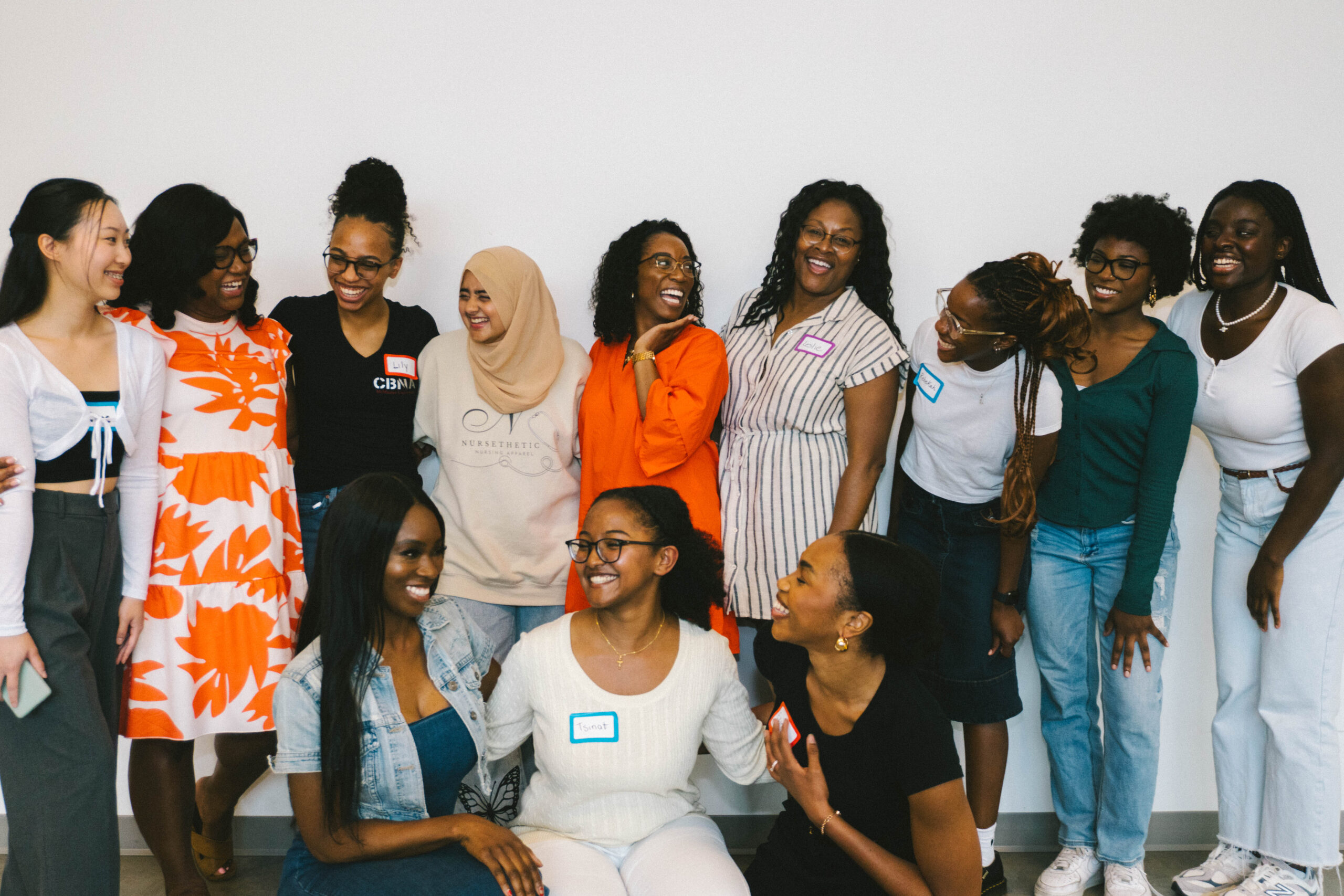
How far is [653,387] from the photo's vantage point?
98.9 inches

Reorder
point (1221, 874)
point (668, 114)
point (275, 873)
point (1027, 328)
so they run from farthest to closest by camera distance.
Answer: point (668, 114) < point (275, 873) < point (1221, 874) < point (1027, 328)

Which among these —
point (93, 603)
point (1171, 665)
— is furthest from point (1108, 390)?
point (93, 603)

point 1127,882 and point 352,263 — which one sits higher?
point 352,263

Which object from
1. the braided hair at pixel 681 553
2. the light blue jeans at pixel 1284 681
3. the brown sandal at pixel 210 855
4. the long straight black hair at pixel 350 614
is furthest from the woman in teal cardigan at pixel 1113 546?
the brown sandal at pixel 210 855

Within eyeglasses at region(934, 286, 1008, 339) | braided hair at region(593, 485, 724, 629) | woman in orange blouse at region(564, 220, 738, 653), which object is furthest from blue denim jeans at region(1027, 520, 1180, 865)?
braided hair at region(593, 485, 724, 629)

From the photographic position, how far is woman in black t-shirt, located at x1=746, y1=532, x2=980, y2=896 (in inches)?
69.4

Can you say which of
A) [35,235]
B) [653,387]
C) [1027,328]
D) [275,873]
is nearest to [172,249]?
[35,235]

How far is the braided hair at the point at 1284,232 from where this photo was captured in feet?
8.29

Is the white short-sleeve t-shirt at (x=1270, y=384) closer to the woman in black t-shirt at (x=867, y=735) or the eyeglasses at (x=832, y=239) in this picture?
the eyeglasses at (x=832, y=239)

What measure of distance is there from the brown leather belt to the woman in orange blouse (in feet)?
5.00

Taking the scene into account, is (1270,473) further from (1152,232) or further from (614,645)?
(614,645)

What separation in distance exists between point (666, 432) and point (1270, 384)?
1.68 m

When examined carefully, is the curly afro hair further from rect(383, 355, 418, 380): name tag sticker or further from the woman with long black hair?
the woman with long black hair

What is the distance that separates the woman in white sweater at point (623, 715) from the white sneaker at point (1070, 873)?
1.24 metres
